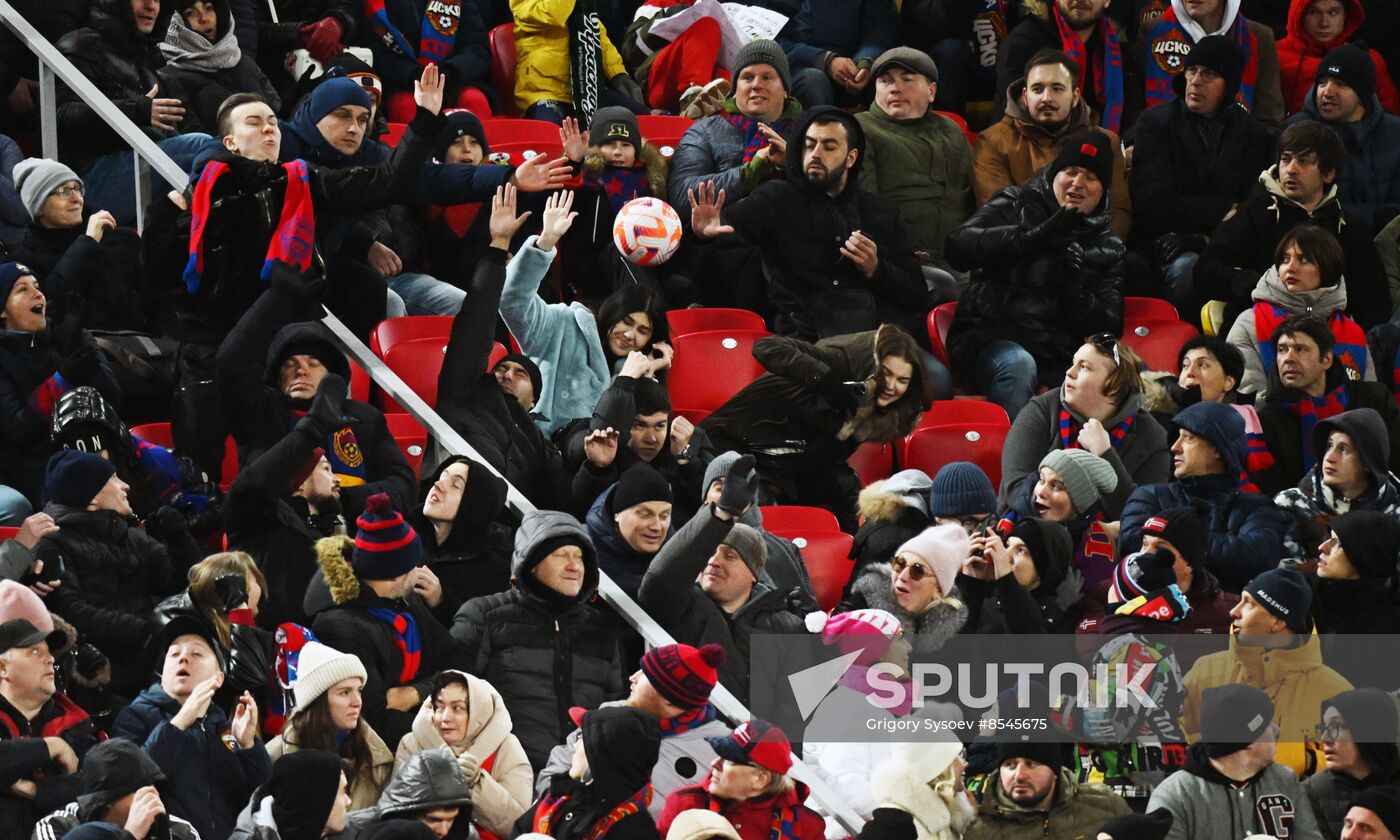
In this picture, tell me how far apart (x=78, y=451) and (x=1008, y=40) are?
5053mm

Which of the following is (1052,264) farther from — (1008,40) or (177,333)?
(177,333)

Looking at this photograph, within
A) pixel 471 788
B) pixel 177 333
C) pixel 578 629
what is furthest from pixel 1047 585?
pixel 177 333

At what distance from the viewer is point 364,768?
25.9 feet

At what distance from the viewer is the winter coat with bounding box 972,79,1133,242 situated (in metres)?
11.8

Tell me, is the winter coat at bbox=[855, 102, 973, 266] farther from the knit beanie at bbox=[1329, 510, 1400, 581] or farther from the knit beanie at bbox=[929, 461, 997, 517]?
the knit beanie at bbox=[1329, 510, 1400, 581]

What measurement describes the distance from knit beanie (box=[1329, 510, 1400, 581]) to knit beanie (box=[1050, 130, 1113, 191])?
79.5 inches

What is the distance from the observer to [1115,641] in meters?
9.06

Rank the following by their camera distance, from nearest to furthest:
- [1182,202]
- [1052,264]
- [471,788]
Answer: [471,788], [1052,264], [1182,202]

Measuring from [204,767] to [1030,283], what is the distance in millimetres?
4464

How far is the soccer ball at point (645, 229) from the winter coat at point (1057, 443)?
1458 mm

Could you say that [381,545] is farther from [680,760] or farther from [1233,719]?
[1233,719]

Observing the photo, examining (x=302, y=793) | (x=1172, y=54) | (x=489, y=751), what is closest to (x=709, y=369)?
(x=489, y=751)

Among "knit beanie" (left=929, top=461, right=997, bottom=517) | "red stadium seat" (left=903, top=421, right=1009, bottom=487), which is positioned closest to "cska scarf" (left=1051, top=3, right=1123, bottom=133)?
"red stadium seat" (left=903, top=421, right=1009, bottom=487)

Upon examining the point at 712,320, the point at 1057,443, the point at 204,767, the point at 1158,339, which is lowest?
the point at 1158,339
